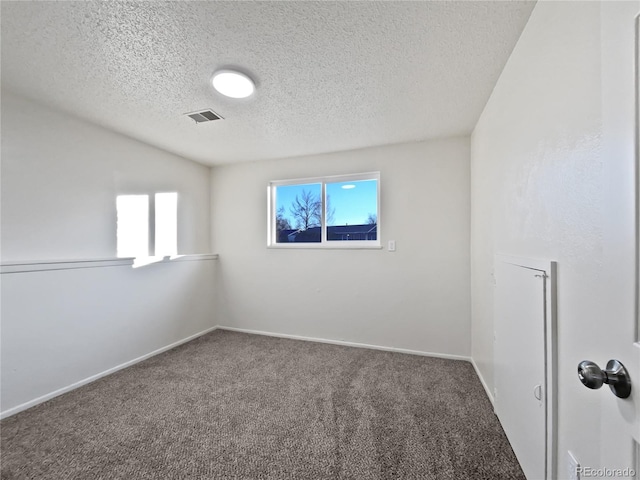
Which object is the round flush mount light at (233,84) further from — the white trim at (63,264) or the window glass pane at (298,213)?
the white trim at (63,264)

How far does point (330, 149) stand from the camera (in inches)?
123

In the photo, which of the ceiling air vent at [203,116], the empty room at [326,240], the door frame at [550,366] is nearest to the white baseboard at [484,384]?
the empty room at [326,240]

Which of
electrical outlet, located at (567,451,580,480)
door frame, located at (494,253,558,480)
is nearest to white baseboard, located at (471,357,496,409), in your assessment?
door frame, located at (494,253,558,480)

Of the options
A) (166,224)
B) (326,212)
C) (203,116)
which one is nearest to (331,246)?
(326,212)

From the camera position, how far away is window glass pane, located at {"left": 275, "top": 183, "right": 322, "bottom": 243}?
337cm

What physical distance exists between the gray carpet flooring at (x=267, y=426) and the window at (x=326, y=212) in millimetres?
1464

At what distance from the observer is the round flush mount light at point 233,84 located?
1.69 metres

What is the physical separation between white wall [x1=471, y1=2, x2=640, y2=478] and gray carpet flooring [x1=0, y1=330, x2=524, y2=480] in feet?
2.45

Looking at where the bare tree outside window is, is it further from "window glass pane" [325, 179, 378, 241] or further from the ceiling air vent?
the ceiling air vent

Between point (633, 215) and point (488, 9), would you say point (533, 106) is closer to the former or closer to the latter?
point (488, 9)

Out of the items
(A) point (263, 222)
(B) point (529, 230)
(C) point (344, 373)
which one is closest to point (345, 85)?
(B) point (529, 230)

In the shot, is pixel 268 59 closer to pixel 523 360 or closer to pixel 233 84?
pixel 233 84

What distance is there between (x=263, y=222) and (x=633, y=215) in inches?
131

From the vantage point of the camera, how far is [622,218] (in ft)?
1.76
